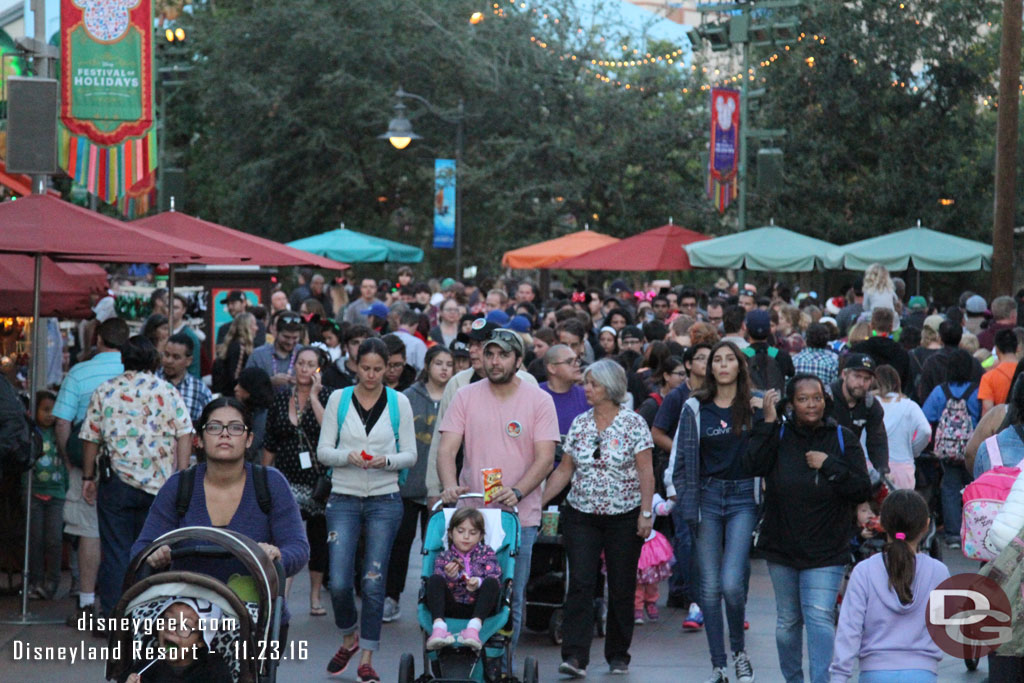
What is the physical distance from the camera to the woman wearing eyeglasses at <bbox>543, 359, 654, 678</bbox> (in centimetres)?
842

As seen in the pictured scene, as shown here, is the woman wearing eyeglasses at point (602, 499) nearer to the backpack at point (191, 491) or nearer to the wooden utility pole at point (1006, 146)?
the backpack at point (191, 491)

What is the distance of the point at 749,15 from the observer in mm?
23625

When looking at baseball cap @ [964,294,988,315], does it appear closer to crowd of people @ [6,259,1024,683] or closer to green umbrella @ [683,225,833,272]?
crowd of people @ [6,259,1024,683]

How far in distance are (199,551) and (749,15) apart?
1988cm

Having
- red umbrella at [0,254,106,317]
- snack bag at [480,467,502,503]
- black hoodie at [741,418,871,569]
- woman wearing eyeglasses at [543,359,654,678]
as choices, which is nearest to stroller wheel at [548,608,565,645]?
woman wearing eyeglasses at [543,359,654,678]

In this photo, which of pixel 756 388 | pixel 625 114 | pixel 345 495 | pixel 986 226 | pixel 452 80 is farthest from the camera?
pixel 452 80

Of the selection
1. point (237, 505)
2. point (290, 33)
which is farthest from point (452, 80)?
point (237, 505)

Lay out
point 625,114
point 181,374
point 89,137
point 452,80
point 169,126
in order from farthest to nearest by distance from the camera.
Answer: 1. point 169,126
2. point 452,80
3. point 625,114
4. point 89,137
5. point 181,374

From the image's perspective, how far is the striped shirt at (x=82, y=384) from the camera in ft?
31.0

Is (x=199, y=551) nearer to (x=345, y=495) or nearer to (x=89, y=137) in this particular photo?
(x=345, y=495)

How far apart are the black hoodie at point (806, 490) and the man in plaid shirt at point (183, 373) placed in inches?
168

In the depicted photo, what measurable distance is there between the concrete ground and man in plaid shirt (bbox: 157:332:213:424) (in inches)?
66.5

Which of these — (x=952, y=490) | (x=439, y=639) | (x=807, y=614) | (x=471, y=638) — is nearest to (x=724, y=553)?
(x=807, y=614)

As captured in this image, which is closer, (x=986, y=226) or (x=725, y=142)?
(x=725, y=142)
